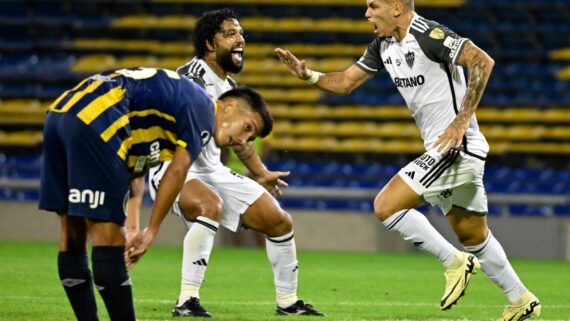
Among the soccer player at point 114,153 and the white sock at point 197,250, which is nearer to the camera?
the soccer player at point 114,153

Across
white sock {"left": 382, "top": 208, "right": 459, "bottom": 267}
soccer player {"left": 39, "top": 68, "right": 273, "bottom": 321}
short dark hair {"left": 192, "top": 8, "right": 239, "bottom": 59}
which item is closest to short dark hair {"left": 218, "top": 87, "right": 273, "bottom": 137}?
soccer player {"left": 39, "top": 68, "right": 273, "bottom": 321}

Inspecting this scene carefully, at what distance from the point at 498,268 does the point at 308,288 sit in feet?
8.52

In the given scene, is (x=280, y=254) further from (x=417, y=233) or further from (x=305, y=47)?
(x=305, y=47)

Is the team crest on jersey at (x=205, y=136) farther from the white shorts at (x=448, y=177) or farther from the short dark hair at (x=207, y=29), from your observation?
the short dark hair at (x=207, y=29)

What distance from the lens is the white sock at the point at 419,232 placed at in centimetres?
630

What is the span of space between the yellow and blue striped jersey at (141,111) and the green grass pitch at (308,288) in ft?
6.24

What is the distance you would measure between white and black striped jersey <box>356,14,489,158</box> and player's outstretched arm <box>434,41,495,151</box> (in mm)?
222

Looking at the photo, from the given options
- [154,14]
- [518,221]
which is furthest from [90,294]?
[154,14]

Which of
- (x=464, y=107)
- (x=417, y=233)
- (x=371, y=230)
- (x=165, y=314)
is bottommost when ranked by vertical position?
(x=371, y=230)

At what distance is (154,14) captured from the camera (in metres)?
20.5

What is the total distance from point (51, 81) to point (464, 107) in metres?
14.2

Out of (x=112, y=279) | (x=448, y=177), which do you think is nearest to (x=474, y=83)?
(x=448, y=177)

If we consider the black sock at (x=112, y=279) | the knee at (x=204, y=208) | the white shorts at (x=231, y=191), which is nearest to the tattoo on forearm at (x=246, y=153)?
the white shorts at (x=231, y=191)

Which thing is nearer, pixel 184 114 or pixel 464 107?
pixel 184 114
